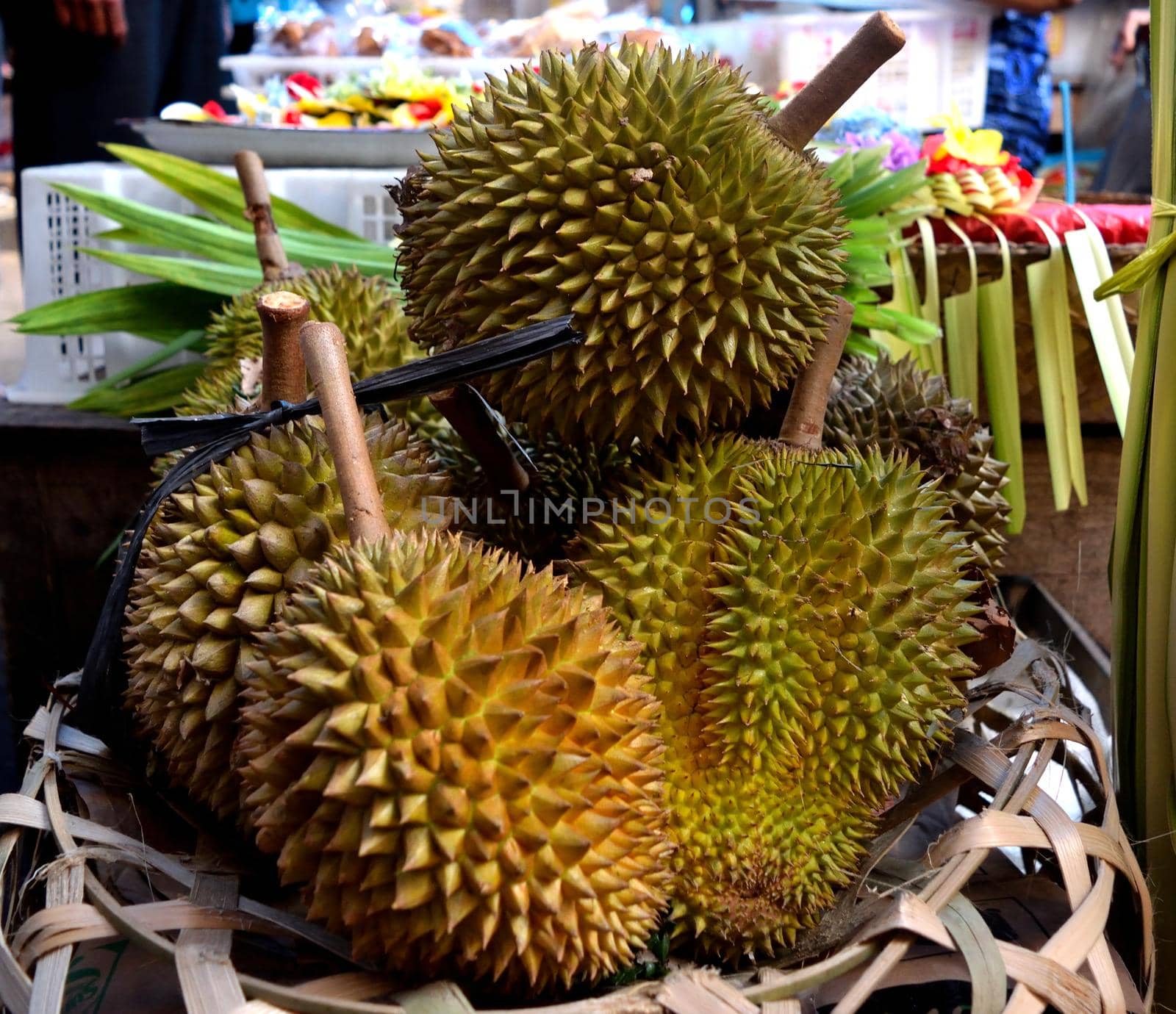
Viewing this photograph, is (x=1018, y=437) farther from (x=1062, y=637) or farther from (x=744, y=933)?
(x=744, y=933)

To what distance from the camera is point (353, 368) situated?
120cm

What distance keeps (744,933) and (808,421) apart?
0.47 metres

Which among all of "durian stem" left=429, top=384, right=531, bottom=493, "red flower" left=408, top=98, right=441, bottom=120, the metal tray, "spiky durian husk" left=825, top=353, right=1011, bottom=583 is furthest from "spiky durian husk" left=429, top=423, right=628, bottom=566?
"red flower" left=408, top=98, right=441, bottom=120

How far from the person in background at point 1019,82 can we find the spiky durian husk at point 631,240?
2919 millimetres

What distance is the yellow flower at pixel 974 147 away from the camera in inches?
75.3

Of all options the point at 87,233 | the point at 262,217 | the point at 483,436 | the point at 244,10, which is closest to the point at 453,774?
the point at 483,436

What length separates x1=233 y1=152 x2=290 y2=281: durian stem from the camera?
136cm

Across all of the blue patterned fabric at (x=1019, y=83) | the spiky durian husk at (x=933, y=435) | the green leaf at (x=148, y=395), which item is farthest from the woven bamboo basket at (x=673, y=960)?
the blue patterned fabric at (x=1019, y=83)

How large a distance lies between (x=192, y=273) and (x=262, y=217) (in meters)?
0.25

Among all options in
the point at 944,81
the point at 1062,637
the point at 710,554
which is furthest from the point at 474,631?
the point at 944,81

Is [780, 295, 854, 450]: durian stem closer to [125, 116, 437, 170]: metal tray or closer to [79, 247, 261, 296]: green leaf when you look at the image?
[79, 247, 261, 296]: green leaf

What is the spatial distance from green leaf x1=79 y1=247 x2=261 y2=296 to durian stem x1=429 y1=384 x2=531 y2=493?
73 cm

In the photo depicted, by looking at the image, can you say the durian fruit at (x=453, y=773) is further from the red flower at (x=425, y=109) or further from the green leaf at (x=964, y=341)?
the red flower at (x=425, y=109)

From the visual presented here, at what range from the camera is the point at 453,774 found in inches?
25.1
